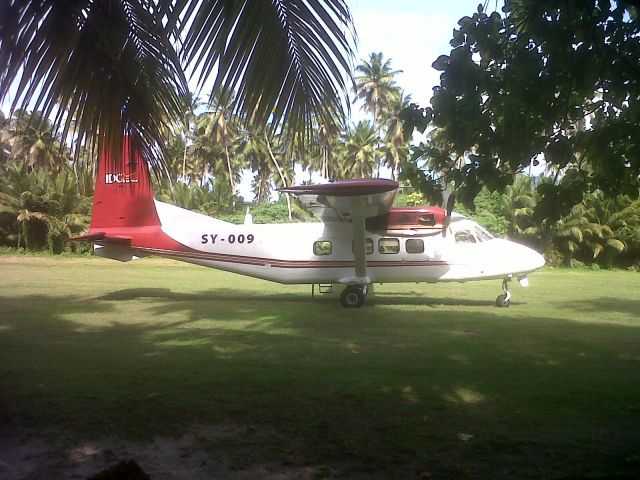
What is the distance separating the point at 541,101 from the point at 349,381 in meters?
3.21

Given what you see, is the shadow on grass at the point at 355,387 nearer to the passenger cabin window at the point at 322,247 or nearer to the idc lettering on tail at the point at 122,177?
the idc lettering on tail at the point at 122,177

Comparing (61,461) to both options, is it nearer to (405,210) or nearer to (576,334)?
(576,334)

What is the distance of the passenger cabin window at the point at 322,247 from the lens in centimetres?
1438

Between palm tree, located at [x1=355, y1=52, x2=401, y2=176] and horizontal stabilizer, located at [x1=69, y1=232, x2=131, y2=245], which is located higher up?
palm tree, located at [x1=355, y1=52, x2=401, y2=176]

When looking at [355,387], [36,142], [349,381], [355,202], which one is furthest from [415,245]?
[36,142]

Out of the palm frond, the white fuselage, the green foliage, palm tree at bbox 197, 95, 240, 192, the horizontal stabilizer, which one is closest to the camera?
the palm frond

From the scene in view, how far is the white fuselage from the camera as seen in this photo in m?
14.0

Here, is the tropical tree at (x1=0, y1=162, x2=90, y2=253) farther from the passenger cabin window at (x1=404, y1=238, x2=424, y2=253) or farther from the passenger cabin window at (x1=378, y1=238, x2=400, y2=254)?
the passenger cabin window at (x1=404, y1=238, x2=424, y2=253)

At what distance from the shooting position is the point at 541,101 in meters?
5.23

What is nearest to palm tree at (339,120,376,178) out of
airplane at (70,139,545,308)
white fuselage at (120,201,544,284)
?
airplane at (70,139,545,308)

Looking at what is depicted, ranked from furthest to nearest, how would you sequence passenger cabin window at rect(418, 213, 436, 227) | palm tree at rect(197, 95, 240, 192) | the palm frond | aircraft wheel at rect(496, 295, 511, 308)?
passenger cabin window at rect(418, 213, 436, 227), aircraft wheel at rect(496, 295, 511, 308), palm tree at rect(197, 95, 240, 192), the palm frond

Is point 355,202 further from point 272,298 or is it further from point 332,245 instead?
point 272,298

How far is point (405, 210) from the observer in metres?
14.0

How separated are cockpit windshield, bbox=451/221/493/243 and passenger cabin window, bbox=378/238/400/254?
1354mm
